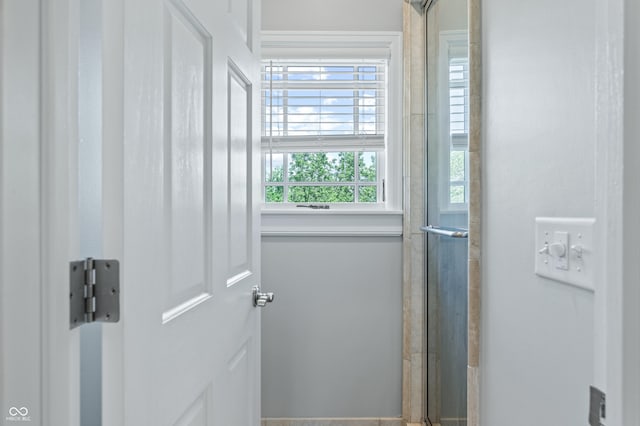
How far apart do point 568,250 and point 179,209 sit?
2.25 ft

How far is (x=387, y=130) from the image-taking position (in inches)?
78.6

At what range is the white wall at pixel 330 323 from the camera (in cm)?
195

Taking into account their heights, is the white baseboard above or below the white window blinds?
below

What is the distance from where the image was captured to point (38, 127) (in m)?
0.49

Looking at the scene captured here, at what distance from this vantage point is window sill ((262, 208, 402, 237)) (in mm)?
1933

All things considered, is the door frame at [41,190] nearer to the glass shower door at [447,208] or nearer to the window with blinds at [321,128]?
the glass shower door at [447,208]

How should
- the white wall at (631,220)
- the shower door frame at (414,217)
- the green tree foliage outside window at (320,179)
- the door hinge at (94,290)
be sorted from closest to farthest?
1. the white wall at (631,220)
2. the door hinge at (94,290)
3. the shower door frame at (414,217)
4. the green tree foliage outside window at (320,179)

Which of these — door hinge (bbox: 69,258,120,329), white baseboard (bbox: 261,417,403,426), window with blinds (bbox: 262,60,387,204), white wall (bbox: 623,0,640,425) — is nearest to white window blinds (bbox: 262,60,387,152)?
window with blinds (bbox: 262,60,387,204)

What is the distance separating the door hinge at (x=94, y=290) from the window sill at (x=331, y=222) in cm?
138

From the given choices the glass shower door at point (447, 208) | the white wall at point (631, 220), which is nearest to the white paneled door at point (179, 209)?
the white wall at point (631, 220)

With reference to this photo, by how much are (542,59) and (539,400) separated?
0.66m

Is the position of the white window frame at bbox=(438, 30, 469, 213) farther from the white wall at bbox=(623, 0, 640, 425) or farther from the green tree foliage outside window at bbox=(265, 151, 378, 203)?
the white wall at bbox=(623, 0, 640, 425)

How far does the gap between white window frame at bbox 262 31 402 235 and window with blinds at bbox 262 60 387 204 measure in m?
0.06

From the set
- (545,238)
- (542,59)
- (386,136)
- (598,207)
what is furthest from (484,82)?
(386,136)
